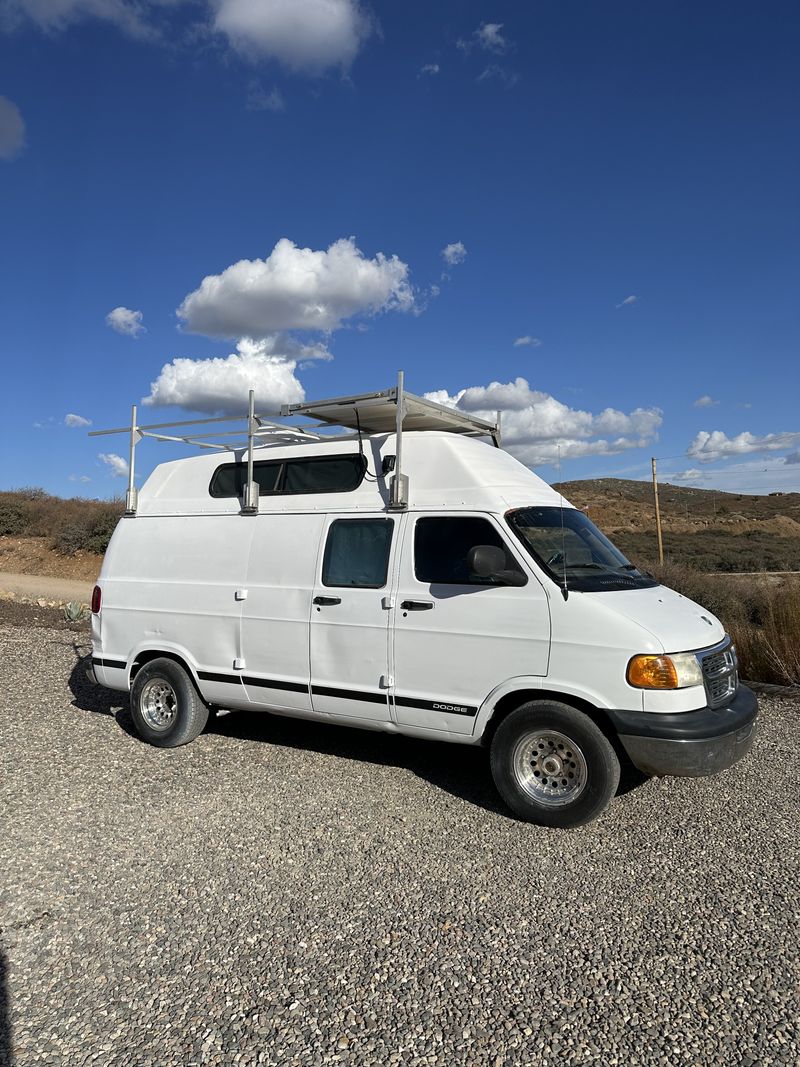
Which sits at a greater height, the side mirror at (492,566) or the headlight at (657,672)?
the side mirror at (492,566)

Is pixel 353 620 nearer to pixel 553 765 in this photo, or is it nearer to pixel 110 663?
pixel 553 765

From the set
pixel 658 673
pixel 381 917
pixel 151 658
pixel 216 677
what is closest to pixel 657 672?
pixel 658 673

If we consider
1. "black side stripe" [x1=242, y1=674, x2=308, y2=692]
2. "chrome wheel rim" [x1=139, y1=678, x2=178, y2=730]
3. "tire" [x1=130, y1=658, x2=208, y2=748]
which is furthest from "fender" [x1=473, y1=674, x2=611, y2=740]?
"chrome wheel rim" [x1=139, y1=678, x2=178, y2=730]

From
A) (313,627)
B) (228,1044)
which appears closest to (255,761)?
(313,627)

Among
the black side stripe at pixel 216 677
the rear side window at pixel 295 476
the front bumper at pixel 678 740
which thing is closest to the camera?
the front bumper at pixel 678 740

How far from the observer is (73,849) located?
4492 millimetres

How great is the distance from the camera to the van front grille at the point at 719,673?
15.1ft

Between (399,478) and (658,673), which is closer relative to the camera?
(658,673)

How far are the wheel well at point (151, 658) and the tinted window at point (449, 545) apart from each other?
2420 millimetres

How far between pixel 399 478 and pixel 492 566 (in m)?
1.08

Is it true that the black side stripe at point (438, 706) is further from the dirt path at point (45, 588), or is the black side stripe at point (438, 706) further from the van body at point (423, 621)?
the dirt path at point (45, 588)

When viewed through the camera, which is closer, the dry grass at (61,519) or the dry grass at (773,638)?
the dry grass at (773,638)

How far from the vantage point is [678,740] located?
4.32 m

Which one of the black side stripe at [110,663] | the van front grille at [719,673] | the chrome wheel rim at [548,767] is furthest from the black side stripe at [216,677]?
the van front grille at [719,673]
